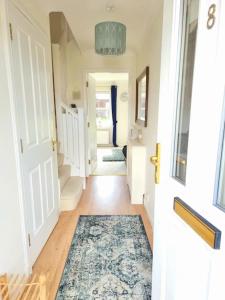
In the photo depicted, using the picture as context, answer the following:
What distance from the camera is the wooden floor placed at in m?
1.80

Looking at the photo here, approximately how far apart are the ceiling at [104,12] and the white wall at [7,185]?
751mm

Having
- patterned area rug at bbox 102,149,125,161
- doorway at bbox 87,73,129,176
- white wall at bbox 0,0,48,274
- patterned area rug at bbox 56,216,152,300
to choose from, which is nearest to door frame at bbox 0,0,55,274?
white wall at bbox 0,0,48,274

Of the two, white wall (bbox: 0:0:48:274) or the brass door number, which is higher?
the brass door number

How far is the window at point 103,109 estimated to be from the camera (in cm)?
770

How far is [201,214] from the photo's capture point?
71 centimetres

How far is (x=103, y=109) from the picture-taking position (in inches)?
309

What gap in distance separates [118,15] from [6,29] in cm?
151

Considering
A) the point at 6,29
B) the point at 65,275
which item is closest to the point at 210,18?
the point at 6,29

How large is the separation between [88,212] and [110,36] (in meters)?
2.18

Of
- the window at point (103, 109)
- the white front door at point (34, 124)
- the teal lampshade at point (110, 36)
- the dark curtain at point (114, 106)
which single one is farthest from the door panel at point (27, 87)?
the window at point (103, 109)

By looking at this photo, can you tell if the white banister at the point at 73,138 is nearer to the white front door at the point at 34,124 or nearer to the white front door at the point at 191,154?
the white front door at the point at 34,124

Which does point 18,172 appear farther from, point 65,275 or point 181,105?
point 181,105

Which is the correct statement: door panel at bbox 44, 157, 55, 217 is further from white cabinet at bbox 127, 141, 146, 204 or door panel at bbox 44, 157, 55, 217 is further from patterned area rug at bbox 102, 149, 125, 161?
patterned area rug at bbox 102, 149, 125, 161

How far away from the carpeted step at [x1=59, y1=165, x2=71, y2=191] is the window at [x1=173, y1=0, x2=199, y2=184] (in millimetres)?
2325
